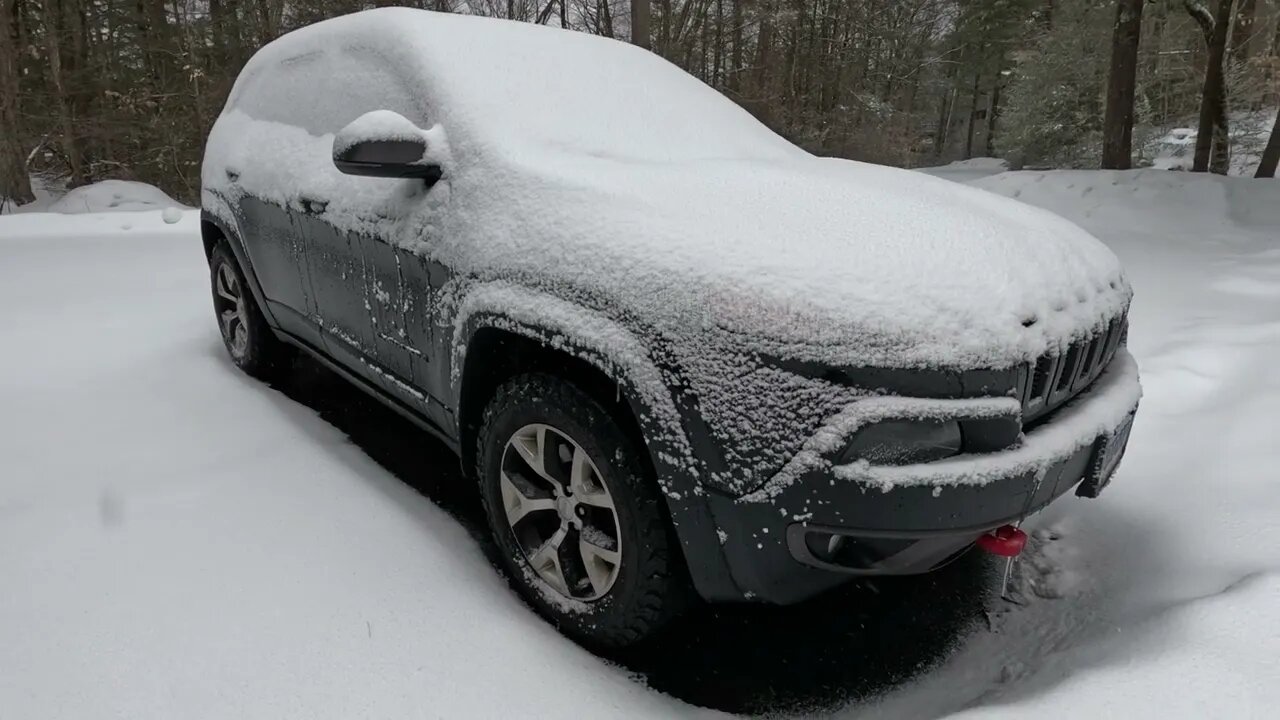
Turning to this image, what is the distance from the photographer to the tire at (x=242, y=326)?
3.66 metres

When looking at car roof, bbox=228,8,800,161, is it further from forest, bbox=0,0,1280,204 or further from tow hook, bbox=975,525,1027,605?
forest, bbox=0,0,1280,204

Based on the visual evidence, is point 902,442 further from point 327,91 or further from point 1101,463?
point 327,91

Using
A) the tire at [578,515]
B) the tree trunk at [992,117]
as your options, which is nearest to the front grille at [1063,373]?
the tire at [578,515]

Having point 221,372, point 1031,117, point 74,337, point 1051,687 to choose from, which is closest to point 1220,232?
point 1051,687

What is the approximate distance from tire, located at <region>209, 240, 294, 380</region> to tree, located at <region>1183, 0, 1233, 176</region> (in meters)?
13.5

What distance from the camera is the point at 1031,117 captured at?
63.8 feet

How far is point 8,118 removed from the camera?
12531 mm

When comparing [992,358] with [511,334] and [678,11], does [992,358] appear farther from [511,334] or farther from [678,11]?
[678,11]

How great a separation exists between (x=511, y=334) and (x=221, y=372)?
92.2 inches

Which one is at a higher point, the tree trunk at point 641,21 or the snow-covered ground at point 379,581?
the tree trunk at point 641,21

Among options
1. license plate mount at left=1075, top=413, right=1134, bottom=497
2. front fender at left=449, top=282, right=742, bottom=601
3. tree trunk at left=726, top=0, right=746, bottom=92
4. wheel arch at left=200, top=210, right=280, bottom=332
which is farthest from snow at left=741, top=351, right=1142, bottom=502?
tree trunk at left=726, top=0, right=746, bottom=92

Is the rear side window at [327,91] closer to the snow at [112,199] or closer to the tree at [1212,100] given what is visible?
the snow at [112,199]

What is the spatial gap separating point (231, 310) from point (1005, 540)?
376 centimetres

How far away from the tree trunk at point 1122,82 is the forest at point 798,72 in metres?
0.02
